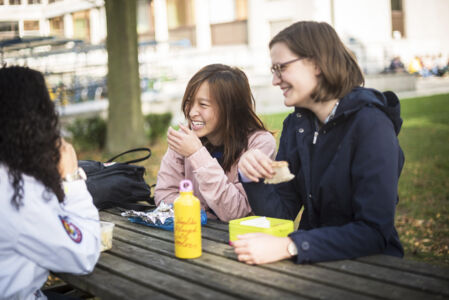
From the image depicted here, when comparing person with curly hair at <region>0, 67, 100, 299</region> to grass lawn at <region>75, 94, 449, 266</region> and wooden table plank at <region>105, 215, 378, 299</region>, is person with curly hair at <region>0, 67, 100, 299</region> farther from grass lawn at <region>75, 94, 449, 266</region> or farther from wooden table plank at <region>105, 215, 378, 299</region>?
grass lawn at <region>75, 94, 449, 266</region>

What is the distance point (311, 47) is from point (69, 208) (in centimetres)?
112

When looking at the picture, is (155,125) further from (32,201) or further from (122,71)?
(32,201)

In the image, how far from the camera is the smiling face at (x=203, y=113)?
116 inches

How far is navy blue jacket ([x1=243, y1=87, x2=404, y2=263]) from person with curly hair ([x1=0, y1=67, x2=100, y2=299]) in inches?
30.7

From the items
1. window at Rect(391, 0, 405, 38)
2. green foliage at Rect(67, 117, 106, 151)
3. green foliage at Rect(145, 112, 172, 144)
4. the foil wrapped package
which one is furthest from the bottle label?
window at Rect(391, 0, 405, 38)

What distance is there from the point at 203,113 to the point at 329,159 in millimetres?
936

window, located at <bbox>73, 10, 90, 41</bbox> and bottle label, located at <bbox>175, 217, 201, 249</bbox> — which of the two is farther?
window, located at <bbox>73, 10, 90, 41</bbox>

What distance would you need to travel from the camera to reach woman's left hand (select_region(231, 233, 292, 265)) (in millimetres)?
1869

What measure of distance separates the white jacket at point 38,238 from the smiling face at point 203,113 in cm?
115

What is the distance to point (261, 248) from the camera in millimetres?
1875

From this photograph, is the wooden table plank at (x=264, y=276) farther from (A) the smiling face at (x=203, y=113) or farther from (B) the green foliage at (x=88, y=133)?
(B) the green foliage at (x=88, y=133)

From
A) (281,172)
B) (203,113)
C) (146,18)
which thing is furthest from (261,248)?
(146,18)

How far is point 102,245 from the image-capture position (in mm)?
2172

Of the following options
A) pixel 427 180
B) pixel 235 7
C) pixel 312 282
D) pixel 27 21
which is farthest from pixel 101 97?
pixel 27 21
